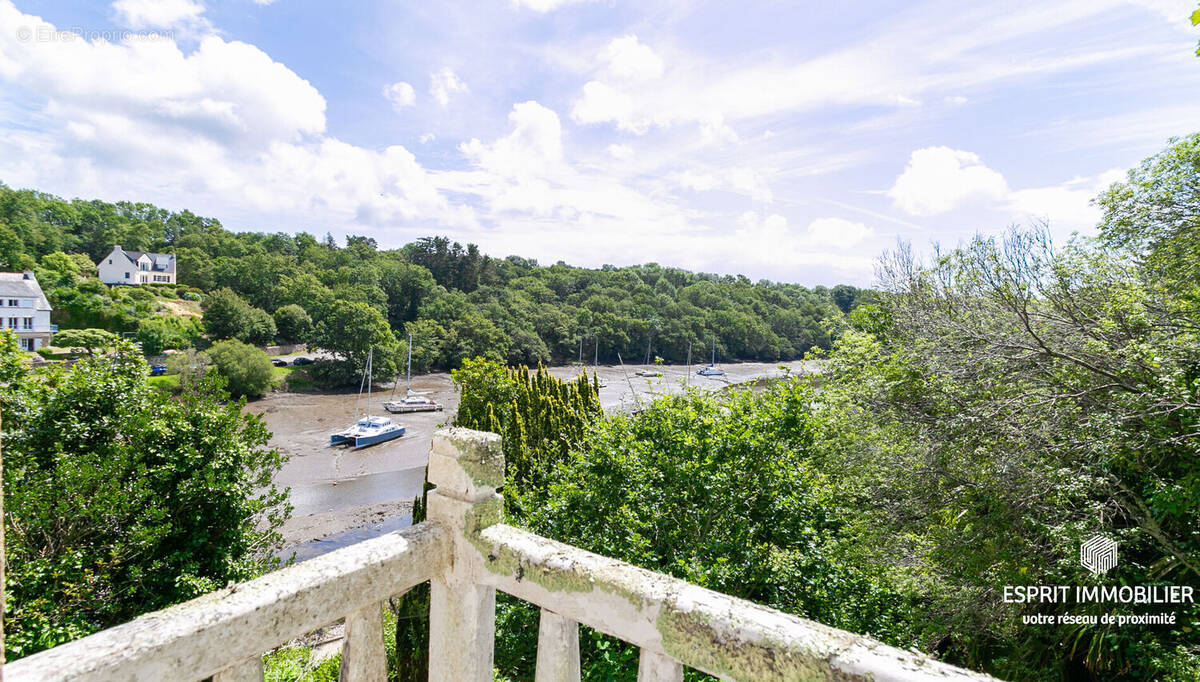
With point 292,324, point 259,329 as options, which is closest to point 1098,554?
point 259,329

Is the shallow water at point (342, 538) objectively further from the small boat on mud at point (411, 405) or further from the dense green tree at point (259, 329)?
the dense green tree at point (259, 329)

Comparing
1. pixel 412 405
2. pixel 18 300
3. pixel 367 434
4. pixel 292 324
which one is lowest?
pixel 367 434

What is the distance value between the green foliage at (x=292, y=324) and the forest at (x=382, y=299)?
0.52 feet

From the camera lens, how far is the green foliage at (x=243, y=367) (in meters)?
47.4

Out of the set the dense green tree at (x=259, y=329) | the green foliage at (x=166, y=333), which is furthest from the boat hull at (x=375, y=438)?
the dense green tree at (x=259, y=329)

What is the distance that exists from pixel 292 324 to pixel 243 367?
18.5 m

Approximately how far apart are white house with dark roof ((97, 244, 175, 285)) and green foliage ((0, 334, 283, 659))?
73.0m

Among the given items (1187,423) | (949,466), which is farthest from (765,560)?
(1187,423)

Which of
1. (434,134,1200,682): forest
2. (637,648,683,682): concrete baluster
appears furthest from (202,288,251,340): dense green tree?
(637,648,683,682): concrete baluster

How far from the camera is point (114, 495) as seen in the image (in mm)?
6832

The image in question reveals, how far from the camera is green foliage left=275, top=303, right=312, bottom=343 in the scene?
212 feet

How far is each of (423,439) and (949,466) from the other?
125 feet

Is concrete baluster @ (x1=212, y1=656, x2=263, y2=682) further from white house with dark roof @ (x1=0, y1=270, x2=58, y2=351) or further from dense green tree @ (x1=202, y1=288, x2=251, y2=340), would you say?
dense green tree @ (x1=202, y1=288, x2=251, y2=340)

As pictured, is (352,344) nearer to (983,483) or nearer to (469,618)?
(983,483)
